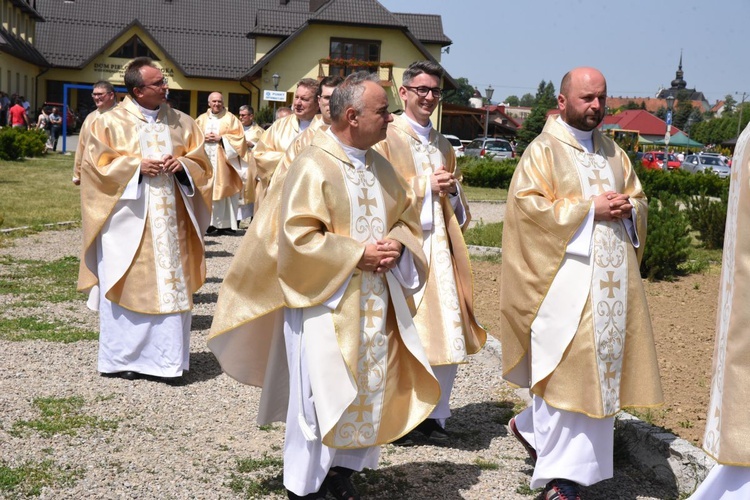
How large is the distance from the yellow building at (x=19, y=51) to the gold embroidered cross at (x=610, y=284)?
38739 mm

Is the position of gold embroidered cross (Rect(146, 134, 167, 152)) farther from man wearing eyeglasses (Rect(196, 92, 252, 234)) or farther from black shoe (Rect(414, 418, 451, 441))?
man wearing eyeglasses (Rect(196, 92, 252, 234))

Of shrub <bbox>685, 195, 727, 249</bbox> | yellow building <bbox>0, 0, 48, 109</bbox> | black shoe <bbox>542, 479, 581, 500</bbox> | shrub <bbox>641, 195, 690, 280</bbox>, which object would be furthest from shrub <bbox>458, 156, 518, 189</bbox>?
black shoe <bbox>542, 479, 581, 500</bbox>

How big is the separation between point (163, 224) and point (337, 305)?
9.95ft

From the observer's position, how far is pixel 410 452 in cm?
574

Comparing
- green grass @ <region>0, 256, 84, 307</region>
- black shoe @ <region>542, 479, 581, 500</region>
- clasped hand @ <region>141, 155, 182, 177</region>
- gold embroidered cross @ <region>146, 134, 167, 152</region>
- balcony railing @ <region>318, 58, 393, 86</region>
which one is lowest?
green grass @ <region>0, 256, 84, 307</region>

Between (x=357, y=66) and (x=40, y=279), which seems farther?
(x=357, y=66)

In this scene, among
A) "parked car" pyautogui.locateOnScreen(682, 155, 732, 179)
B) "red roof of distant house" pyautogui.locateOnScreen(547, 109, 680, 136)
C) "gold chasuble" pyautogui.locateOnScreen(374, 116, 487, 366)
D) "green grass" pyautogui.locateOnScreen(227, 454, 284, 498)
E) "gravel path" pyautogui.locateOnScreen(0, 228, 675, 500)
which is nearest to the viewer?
"green grass" pyautogui.locateOnScreen(227, 454, 284, 498)

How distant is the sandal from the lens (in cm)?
466

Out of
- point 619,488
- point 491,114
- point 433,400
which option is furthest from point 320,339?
point 491,114

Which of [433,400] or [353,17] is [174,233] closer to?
[433,400]

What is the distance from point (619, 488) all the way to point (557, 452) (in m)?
0.65

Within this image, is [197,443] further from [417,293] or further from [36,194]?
[36,194]

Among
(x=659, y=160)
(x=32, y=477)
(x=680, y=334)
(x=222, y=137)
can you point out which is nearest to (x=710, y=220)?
(x=680, y=334)

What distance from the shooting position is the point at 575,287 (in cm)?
491
